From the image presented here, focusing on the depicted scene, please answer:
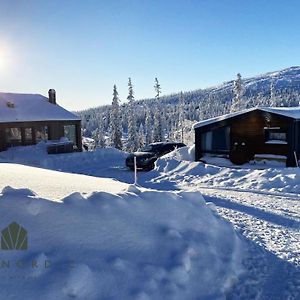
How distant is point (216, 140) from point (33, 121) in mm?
17025

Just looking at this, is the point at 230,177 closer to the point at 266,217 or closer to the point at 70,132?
the point at 266,217

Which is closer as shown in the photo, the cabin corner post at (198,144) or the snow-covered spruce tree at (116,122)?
Answer: the cabin corner post at (198,144)

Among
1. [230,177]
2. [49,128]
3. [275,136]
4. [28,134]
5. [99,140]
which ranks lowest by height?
[230,177]

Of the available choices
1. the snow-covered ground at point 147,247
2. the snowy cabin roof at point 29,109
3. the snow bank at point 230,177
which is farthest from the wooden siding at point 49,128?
the snow-covered ground at point 147,247

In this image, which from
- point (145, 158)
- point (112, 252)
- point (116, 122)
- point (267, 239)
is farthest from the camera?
point (116, 122)

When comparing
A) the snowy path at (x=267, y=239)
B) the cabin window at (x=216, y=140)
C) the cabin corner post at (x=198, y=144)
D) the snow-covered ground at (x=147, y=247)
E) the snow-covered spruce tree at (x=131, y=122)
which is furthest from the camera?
the snow-covered spruce tree at (x=131, y=122)

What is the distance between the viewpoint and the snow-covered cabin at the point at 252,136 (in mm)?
18016

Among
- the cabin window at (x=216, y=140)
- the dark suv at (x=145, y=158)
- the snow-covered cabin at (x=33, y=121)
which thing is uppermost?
the snow-covered cabin at (x=33, y=121)

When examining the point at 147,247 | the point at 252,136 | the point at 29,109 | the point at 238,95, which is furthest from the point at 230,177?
the point at 238,95

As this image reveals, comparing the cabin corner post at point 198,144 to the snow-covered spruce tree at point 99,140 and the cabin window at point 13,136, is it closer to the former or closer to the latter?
the cabin window at point 13,136

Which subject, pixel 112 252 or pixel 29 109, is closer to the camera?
pixel 112 252

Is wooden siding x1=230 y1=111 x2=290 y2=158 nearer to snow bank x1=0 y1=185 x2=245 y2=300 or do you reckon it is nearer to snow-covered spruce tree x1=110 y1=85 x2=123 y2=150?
snow bank x1=0 y1=185 x2=245 y2=300

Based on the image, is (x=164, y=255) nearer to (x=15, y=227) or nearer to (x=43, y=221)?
(x=43, y=221)

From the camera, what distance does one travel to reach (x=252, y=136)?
781 inches
